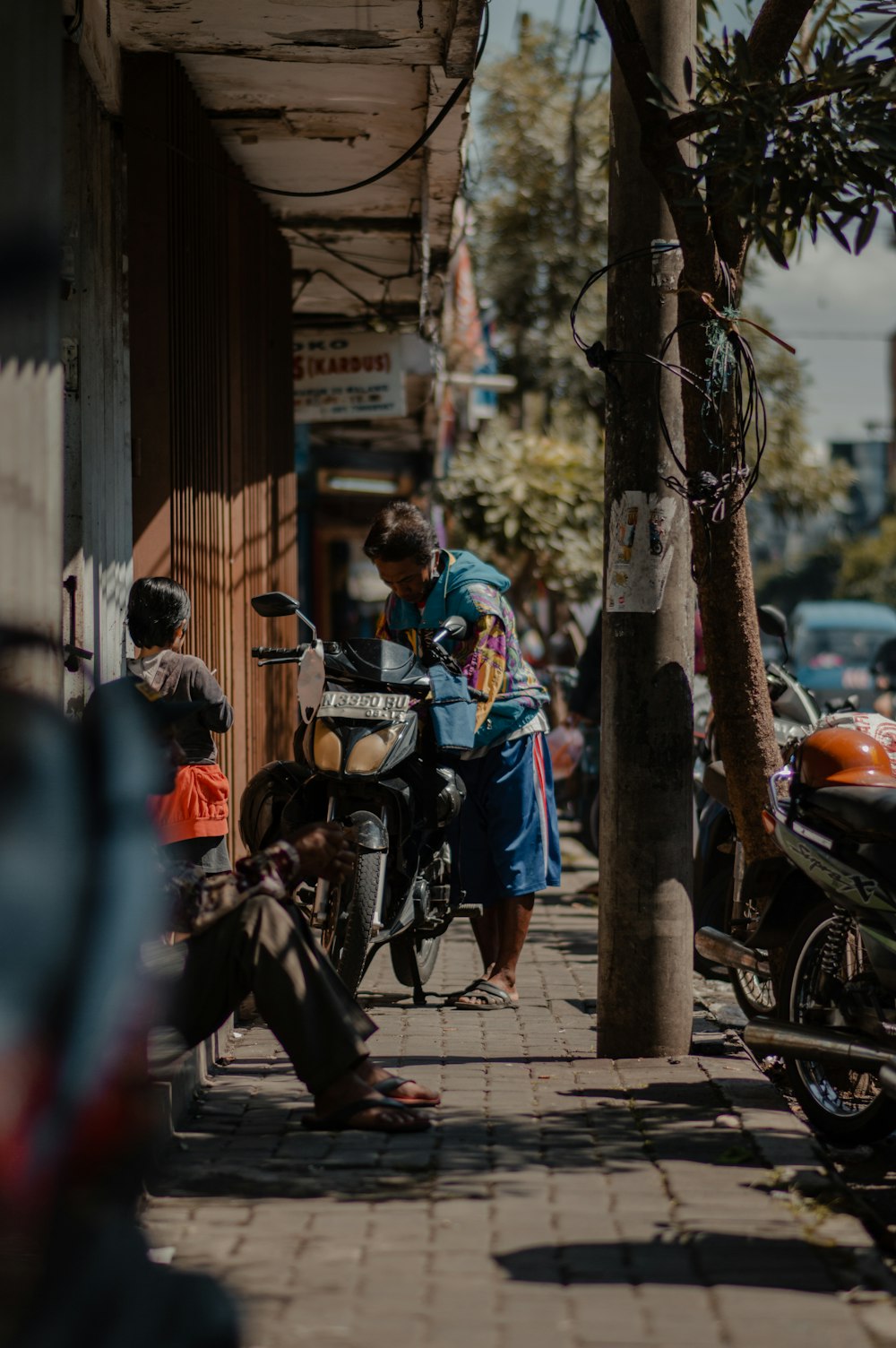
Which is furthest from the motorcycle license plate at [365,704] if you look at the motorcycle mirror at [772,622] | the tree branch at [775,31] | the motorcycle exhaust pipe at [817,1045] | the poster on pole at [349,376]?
the poster on pole at [349,376]

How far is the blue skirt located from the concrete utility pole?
1.04 m

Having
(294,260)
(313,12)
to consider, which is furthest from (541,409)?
(313,12)

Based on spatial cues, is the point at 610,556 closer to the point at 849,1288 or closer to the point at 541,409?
the point at 849,1288

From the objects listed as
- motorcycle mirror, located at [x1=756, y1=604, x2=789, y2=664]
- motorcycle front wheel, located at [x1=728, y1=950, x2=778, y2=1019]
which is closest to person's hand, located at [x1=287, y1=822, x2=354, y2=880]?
motorcycle front wheel, located at [x1=728, y1=950, x2=778, y2=1019]

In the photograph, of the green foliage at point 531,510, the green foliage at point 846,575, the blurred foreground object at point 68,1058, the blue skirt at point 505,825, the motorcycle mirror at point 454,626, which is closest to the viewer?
the blurred foreground object at point 68,1058

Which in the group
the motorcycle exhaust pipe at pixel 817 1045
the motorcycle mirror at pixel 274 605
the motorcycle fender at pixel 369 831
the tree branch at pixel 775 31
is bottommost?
the motorcycle exhaust pipe at pixel 817 1045

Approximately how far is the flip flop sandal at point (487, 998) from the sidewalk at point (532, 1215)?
93cm

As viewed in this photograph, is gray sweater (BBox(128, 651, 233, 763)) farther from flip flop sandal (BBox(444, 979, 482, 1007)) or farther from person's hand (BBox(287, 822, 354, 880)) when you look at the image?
flip flop sandal (BBox(444, 979, 482, 1007))

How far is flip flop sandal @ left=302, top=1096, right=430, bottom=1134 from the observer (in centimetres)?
475

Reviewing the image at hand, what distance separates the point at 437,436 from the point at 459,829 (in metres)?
14.8

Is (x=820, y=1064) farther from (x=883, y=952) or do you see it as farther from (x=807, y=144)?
(x=807, y=144)

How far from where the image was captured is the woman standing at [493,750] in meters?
7.04

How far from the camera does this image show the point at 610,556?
619 centimetres

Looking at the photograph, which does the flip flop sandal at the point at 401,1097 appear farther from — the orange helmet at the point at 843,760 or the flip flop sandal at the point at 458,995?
the flip flop sandal at the point at 458,995
